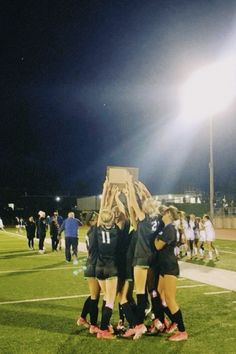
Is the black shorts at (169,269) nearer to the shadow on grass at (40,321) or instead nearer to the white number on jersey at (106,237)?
the white number on jersey at (106,237)

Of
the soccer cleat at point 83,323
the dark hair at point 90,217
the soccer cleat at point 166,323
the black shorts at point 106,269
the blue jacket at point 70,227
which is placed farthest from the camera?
the blue jacket at point 70,227

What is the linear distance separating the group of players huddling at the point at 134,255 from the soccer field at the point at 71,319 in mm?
298

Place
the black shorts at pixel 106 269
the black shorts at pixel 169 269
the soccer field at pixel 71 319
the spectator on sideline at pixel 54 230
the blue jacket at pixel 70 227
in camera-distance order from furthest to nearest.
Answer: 1. the spectator on sideline at pixel 54 230
2. the blue jacket at pixel 70 227
3. the black shorts at pixel 169 269
4. the black shorts at pixel 106 269
5. the soccer field at pixel 71 319

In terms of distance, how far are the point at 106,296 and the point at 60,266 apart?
9447mm

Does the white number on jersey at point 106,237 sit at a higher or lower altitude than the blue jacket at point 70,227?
higher

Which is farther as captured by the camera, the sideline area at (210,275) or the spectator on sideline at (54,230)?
the spectator on sideline at (54,230)

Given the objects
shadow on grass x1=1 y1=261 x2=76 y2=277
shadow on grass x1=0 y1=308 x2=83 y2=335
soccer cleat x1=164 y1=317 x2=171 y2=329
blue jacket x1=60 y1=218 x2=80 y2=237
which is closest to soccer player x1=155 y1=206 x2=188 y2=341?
soccer cleat x1=164 y1=317 x2=171 y2=329

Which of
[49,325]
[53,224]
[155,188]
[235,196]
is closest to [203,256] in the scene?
[53,224]

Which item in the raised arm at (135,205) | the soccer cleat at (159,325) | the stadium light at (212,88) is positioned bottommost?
the soccer cleat at (159,325)

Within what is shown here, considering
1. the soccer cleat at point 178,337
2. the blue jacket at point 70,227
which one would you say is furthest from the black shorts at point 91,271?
the blue jacket at point 70,227

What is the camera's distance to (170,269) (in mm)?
6617

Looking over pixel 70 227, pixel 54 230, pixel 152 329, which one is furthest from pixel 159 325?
pixel 54 230

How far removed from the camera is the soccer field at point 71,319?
6.34 meters

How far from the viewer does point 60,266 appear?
15.7m
